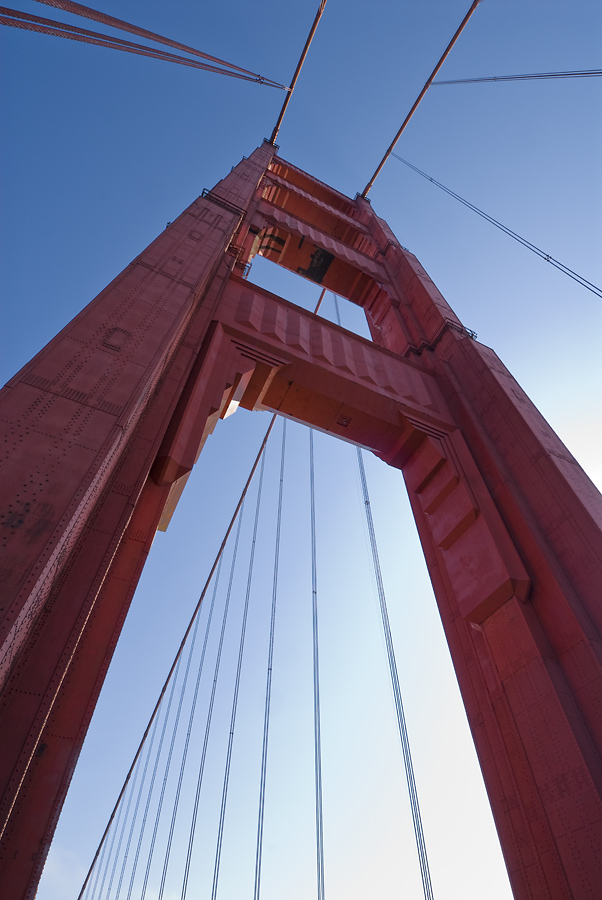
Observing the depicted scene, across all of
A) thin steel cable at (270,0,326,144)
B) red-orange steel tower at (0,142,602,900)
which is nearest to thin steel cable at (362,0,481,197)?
thin steel cable at (270,0,326,144)

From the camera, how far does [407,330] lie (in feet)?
44.7

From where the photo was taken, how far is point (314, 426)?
32.7ft

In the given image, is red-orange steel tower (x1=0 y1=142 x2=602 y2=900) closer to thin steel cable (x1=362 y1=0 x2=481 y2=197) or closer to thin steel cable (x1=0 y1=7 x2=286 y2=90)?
thin steel cable (x1=0 y1=7 x2=286 y2=90)

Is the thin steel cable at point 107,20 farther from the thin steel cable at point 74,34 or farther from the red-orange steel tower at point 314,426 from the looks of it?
the red-orange steel tower at point 314,426

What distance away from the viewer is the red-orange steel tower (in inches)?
144

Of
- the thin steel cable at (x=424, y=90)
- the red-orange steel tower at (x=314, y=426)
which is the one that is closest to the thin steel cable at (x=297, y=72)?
the thin steel cable at (x=424, y=90)

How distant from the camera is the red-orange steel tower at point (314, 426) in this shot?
366 cm

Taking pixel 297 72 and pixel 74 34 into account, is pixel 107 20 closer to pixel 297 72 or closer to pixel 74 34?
pixel 74 34

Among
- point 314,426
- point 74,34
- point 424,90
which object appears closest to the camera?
point 74,34

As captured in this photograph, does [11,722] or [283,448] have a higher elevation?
[283,448]

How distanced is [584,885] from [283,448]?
18076 mm

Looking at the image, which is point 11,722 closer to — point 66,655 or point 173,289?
point 66,655

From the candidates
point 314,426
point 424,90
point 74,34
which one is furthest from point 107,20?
point 424,90

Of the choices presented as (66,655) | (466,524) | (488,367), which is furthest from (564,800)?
(488,367)
